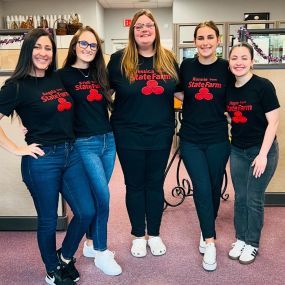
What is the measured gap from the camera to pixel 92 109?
6.17 ft

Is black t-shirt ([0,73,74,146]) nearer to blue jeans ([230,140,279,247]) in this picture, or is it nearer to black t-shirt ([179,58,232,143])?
black t-shirt ([179,58,232,143])

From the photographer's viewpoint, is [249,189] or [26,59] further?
[249,189]

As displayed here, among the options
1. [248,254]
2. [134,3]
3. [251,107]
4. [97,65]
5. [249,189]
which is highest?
[134,3]

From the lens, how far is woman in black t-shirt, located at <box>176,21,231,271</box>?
197cm

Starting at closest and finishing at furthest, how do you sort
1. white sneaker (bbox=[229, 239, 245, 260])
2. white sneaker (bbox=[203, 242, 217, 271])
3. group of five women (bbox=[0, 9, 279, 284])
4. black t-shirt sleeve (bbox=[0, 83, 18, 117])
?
black t-shirt sleeve (bbox=[0, 83, 18, 117])
group of five women (bbox=[0, 9, 279, 284])
white sneaker (bbox=[203, 242, 217, 271])
white sneaker (bbox=[229, 239, 245, 260])

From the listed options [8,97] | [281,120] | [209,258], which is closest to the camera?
[8,97]

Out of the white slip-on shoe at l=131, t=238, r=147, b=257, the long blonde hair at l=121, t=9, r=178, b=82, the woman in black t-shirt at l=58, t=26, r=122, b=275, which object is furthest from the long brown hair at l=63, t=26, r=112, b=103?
the white slip-on shoe at l=131, t=238, r=147, b=257

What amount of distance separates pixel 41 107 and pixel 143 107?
1.85 ft

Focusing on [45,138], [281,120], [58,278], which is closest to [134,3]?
[281,120]

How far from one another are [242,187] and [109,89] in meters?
0.96

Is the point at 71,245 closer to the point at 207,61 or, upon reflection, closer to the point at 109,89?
the point at 109,89

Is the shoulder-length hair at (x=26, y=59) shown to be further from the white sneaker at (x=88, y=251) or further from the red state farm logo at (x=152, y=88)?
the white sneaker at (x=88, y=251)

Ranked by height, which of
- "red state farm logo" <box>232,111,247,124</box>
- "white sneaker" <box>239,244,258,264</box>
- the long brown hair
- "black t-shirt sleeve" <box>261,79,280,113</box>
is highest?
the long brown hair

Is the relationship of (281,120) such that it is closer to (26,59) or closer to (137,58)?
(137,58)
